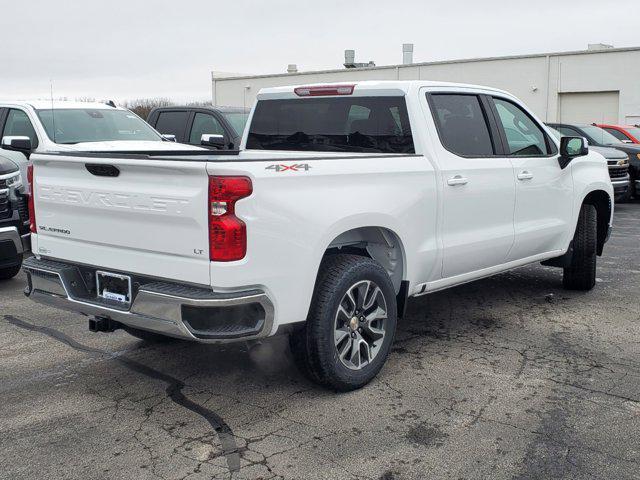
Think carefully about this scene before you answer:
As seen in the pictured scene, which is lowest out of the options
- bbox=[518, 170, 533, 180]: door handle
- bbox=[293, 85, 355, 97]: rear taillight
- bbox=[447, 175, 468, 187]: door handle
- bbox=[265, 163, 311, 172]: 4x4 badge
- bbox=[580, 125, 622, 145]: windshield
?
bbox=[580, 125, 622, 145]: windshield

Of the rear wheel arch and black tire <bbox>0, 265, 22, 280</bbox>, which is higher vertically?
the rear wheel arch

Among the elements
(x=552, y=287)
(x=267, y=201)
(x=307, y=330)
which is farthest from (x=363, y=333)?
(x=552, y=287)

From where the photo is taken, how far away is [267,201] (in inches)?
161

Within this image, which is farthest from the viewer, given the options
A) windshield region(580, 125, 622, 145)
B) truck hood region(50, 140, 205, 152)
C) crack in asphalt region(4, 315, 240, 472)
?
windshield region(580, 125, 622, 145)

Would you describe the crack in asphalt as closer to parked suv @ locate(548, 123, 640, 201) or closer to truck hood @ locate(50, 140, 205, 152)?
truck hood @ locate(50, 140, 205, 152)

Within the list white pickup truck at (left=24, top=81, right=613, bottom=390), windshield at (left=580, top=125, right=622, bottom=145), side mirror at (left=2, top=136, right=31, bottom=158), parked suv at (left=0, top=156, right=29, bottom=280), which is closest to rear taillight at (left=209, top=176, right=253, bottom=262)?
white pickup truck at (left=24, top=81, right=613, bottom=390)

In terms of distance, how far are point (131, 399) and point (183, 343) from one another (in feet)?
3.86

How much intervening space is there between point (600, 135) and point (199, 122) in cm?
916

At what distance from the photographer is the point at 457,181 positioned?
18.1 feet

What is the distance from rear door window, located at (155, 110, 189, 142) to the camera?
40.7 ft

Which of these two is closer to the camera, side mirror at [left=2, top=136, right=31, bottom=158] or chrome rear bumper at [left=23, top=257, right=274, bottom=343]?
chrome rear bumper at [left=23, top=257, right=274, bottom=343]

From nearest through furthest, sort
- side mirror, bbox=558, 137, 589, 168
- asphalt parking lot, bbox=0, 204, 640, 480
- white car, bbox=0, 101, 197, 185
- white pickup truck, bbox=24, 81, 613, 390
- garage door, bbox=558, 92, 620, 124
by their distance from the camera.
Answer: asphalt parking lot, bbox=0, 204, 640, 480 < white pickup truck, bbox=24, 81, 613, 390 < side mirror, bbox=558, 137, 589, 168 < white car, bbox=0, 101, 197, 185 < garage door, bbox=558, 92, 620, 124

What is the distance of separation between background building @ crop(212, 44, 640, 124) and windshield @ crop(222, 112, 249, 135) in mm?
21243

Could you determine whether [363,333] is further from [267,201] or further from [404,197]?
[267,201]
